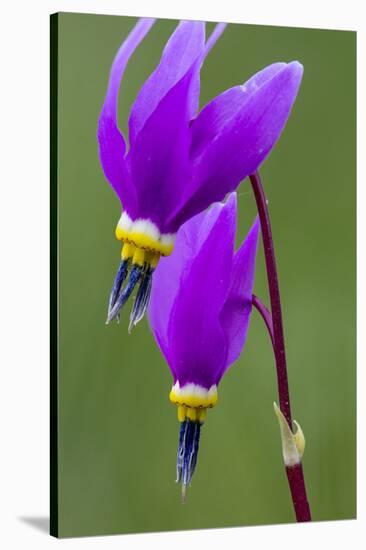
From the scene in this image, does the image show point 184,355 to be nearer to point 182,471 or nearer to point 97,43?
point 182,471

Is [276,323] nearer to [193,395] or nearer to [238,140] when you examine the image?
[193,395]

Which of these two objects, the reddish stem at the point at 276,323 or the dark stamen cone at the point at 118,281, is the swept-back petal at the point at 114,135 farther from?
the reddish stem at the point at 276,323

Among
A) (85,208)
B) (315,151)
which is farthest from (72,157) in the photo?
(315,151)

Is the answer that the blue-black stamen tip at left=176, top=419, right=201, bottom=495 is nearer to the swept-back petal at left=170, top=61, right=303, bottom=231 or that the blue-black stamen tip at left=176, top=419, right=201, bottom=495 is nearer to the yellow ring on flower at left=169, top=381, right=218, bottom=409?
the yellow ring on flower at left=169, top=381, right=218, bottom=409

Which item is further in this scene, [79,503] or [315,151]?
[315,151]

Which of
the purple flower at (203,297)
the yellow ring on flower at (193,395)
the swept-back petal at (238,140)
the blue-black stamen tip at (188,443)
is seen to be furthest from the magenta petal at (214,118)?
the blue-black stamen tip at (188,443)
